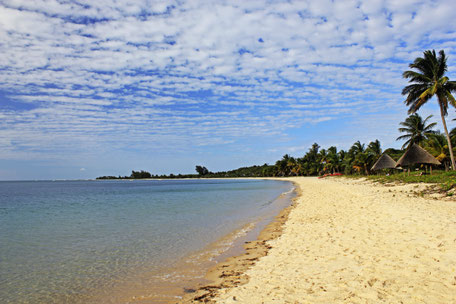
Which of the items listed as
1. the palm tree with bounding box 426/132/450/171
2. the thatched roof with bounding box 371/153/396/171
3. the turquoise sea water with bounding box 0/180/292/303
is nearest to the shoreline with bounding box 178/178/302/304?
the turquoise sea water with bounding box 0/180/292/303

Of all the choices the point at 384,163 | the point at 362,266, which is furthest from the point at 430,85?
the point at 362,266

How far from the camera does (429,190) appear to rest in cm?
1581

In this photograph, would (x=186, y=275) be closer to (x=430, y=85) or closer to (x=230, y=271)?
(x=230, y=271)

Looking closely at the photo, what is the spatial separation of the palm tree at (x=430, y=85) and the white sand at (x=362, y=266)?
1843cm

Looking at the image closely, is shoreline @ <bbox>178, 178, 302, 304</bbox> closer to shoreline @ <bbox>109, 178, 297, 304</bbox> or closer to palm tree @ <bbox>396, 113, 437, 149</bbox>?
shoreline @ <bbox>109, 178, 297, 304</bbox>

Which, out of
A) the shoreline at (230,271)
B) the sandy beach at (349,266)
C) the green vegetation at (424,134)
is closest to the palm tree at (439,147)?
the green vegetation at (424,134)

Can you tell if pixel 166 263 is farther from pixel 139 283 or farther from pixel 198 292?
pixel 198 292

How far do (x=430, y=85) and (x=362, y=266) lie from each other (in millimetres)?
25530

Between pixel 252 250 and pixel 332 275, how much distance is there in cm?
308

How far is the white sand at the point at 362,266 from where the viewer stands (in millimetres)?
4137

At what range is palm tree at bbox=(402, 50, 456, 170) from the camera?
75.8ft

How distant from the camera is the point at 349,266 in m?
5.36

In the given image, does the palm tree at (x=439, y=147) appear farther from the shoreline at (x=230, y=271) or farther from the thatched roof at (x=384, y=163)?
the shoreline at (x=230, y=271)

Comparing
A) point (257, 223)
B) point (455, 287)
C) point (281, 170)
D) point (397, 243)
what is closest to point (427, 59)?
point (257, 223)
